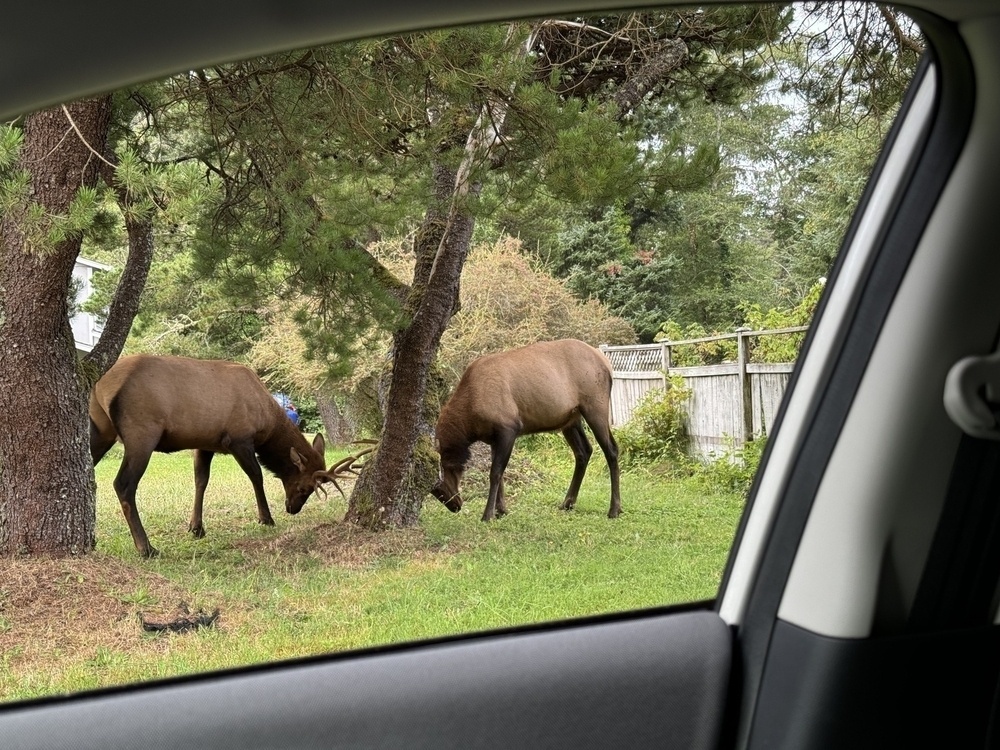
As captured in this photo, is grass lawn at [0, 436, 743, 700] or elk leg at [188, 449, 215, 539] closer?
grass lawn at [0, 436, 743, 700]

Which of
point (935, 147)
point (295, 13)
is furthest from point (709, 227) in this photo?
point (295, 13)

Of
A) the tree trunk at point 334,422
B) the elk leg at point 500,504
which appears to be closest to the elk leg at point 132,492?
the tree trunk at point 334,422

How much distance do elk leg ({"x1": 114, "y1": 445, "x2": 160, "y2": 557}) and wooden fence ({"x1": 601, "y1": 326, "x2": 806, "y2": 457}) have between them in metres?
2.83

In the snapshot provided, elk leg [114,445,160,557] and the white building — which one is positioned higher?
the white building

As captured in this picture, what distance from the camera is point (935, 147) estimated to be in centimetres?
86

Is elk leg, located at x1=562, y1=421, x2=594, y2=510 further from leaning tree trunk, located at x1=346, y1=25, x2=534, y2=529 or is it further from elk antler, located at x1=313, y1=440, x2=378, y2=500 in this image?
elk antler, located at x1=313, y1=440, x2=378, y2=500

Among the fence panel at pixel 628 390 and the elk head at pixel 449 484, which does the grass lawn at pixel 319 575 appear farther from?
the fence panel at pixel 628 390

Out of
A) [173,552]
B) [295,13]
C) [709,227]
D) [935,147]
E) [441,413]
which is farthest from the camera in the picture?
[709,227]

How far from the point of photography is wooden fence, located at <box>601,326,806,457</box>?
482cm

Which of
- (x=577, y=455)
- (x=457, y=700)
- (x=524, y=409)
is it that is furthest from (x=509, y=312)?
(x=457, y=700)

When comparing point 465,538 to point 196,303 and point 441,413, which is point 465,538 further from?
point 196,303

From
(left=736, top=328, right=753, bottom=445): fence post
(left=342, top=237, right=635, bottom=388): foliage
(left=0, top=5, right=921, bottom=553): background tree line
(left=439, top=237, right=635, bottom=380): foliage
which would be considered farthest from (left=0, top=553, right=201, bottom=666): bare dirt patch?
(left=736, top=328, right=753, bottom=445): fence post

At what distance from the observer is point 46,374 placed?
12.7ft

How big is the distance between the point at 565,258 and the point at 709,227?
887mm
